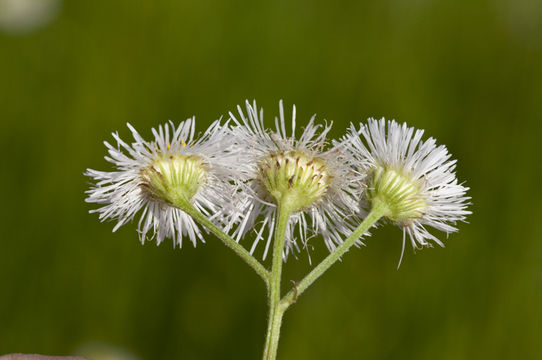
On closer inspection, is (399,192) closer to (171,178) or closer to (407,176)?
(407,176)

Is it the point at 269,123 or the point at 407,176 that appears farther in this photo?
the point at 269,123

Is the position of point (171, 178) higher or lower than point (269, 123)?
lower

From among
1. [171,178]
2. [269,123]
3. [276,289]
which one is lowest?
[276,289]

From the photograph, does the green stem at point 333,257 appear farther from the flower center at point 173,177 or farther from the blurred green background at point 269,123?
the blurred green background at point 269,123

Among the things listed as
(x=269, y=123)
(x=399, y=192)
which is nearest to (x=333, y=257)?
(x=399, y=192)

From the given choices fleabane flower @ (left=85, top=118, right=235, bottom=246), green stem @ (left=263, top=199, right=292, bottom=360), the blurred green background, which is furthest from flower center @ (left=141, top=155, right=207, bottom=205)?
the blurred green background

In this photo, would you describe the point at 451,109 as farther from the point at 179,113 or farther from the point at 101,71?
the point at 101,71
